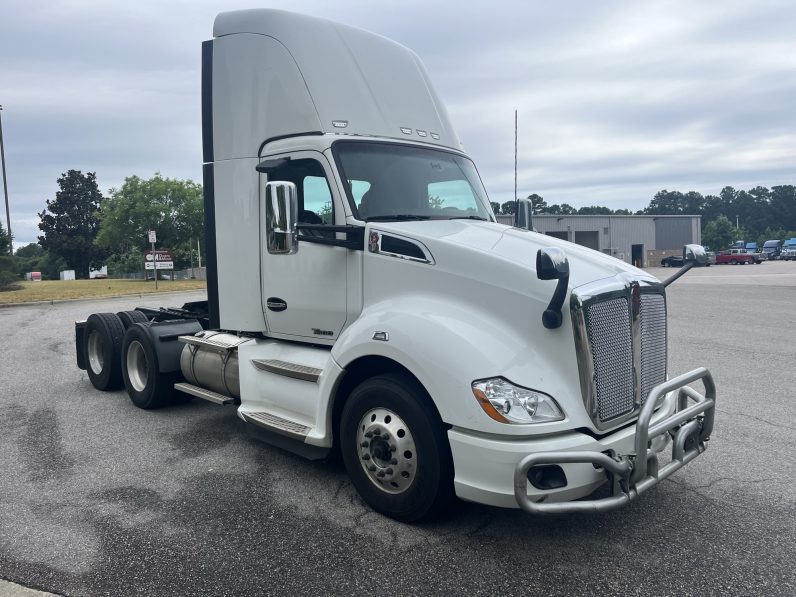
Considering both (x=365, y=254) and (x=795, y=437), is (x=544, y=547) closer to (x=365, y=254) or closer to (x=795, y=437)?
(x=365, y=254)

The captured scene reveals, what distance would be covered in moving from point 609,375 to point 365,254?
1.83 metres

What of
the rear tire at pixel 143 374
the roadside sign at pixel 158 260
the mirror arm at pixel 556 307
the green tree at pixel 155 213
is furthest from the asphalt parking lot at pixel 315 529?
the green tree at pixel 155 213

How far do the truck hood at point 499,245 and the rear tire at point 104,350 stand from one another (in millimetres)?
4854

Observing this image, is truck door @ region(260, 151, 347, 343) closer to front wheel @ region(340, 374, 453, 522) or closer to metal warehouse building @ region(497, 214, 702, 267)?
front wheel @ region(340, 374, 453, 522)

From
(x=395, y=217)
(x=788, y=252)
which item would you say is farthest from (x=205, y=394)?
(x=788, y=252)

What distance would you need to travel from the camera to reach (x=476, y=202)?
17.4 ft

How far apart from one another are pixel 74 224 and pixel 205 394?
285ft

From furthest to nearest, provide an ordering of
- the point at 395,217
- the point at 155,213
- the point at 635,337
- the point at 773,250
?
1. the point at 773,250
2. the point at 155,213
3. the point at 395,217
4. the point at 635,337

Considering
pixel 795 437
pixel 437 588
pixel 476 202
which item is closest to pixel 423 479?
pixel 437 588

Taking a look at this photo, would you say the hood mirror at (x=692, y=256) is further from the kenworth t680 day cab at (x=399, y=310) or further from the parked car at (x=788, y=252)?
the parked car at (x=788, y=252)

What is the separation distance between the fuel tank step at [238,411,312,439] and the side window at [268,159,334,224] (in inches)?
61.4

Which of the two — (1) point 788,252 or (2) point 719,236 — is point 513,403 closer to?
(1) point 788,252

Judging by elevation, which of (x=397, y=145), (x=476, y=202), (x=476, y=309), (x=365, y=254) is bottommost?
(x=476, y=309)

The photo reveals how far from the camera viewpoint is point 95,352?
8.16 metres
